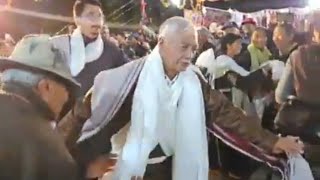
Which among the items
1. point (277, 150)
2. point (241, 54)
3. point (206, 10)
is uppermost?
point (206, 10)

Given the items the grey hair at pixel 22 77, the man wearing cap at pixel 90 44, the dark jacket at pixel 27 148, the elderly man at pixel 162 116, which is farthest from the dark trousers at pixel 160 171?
the dark jacket at pixel 27 148

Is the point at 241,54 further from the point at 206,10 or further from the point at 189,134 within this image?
the point at 189,134

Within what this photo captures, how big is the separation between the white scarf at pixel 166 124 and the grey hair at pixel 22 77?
947mm

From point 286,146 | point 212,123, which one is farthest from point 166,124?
point 286,146

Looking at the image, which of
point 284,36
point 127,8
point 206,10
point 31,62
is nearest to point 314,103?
point 284,36

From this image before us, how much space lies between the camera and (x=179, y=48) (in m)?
2.65

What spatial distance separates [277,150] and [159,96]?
478 millimetres

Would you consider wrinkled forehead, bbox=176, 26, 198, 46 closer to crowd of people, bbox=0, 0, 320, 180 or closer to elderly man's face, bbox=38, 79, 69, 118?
crowd of people, bbox=0, 0, 320, 180

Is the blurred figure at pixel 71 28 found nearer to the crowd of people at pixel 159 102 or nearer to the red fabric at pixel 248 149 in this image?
the crowd of people at pixel 159 102

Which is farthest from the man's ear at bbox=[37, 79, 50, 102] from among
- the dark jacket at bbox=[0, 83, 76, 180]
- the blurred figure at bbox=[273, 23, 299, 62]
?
the blurred figure at bbox=[273, 23, 299, 62]

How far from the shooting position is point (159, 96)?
275cm

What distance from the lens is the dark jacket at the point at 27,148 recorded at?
4.25 ft

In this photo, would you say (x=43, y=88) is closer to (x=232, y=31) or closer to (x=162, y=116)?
(x=162, y=116)

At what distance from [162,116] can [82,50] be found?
26.0 inches
